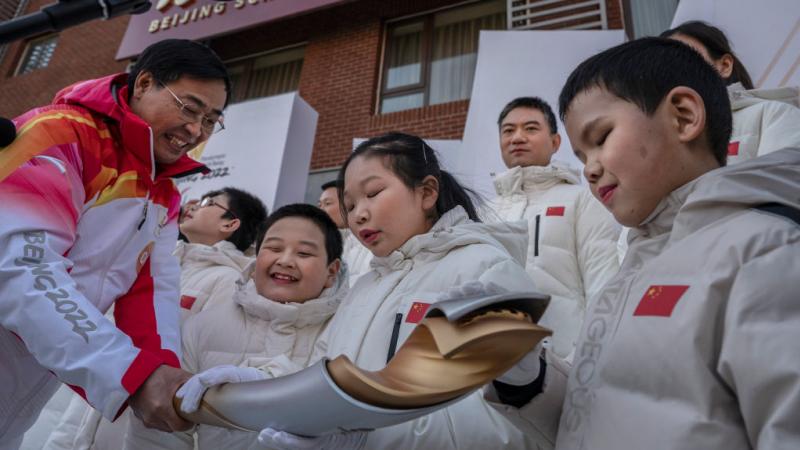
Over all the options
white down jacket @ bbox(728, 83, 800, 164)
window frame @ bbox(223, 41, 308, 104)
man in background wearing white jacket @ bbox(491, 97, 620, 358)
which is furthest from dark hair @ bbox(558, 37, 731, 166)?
window frame @ bbox(223, 41, 308, 104)

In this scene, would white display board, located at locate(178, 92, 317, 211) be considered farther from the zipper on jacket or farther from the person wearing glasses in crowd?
the zipper on jacket

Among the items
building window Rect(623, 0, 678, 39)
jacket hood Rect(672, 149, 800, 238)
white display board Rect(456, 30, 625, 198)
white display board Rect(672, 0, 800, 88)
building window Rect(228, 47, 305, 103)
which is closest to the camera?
jacket hood Rect(672, 149, 800, 238)

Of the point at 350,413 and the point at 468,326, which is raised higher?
the point at 468,326

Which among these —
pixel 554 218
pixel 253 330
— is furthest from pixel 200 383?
pixel 554 218

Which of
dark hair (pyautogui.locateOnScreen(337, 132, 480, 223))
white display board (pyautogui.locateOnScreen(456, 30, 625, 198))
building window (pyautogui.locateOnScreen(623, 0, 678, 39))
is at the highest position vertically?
building window (pyautogui.locateOnScreen(623, 0, 678, 39))

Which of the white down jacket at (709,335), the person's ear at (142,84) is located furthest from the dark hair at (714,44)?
the person's ear at (142,84)

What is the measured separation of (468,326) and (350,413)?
0.20 m

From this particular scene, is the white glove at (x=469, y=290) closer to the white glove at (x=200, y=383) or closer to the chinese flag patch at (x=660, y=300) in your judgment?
the chinese flag patch at (x=660, y=300)

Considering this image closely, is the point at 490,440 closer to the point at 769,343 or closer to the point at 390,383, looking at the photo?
the point at 390,383

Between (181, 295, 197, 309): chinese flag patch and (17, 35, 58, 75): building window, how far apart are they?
30.6 ft

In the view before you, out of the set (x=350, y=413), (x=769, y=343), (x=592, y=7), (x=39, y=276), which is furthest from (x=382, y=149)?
(x=592, y=7)

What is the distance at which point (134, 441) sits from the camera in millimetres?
1444

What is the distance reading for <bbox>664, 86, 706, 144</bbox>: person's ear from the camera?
92cm

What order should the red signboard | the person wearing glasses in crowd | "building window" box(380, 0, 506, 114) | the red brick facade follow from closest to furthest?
the person wearing glasses in crowd < the red brick facade < "building window" box(380, 0, 506, 114) < the red signboard
